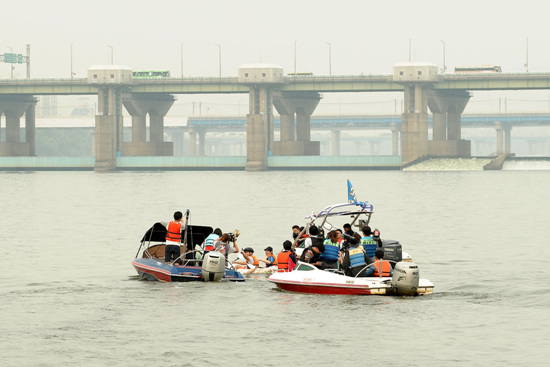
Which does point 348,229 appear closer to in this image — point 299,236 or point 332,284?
point 332,284

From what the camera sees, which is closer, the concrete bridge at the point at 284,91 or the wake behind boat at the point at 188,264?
the wake behind boat at the point at 188,264

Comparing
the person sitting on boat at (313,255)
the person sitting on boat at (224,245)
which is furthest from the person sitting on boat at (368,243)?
the person sitting on boat at (224,245)

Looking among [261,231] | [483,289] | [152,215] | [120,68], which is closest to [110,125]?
[120,68]

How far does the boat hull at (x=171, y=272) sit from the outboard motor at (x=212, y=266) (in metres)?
0.38

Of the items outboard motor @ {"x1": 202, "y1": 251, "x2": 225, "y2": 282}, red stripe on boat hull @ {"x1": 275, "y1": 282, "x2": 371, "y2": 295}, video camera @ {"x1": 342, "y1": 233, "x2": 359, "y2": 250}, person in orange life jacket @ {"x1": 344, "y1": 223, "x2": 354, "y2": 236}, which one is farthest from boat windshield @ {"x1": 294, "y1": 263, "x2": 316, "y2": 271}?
outboard motor @ {"x1": 202, "y1": 251, "x2": 225, "y2": 282}

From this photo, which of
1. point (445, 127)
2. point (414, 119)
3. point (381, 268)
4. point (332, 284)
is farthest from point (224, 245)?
point (445, 127)

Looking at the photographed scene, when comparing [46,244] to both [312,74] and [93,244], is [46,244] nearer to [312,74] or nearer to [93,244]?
[93,244]

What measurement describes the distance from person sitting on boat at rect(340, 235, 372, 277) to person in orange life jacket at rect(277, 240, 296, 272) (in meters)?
2.59

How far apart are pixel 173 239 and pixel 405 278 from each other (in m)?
8.65

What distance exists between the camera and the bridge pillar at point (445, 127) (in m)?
191

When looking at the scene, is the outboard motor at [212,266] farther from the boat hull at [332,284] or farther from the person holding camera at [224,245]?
the boat hull at [332,284]

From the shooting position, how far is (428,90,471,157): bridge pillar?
19088cm

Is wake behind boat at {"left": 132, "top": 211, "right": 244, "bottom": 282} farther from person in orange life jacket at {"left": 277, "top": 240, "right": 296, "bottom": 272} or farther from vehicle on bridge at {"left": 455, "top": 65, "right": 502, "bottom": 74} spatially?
vehicle on bridge at {"left": 455, "top": 65, "right": 502, "bottom": 74}

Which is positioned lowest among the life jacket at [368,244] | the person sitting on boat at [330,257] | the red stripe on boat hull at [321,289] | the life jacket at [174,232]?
the red stripe on boat hull at [321,289]
